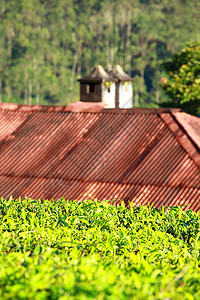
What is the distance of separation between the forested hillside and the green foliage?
210ft

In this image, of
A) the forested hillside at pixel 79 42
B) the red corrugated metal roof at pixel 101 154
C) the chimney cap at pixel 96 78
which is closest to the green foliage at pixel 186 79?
the chimney cap at pixel 96 78

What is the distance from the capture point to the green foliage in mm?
44281

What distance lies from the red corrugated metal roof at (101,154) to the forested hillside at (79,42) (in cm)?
9311

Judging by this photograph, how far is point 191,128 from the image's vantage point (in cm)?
1766

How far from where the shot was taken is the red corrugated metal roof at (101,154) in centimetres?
1560

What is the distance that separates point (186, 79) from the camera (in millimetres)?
44625

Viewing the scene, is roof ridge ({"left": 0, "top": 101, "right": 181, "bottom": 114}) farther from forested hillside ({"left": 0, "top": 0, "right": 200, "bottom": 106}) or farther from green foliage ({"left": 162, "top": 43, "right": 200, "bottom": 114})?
forested hillside ({"left": 0, "top": 0, "right": 200, "bottom": 106})

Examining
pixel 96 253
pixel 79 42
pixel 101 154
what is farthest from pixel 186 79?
pixel 79 42

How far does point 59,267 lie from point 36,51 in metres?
115

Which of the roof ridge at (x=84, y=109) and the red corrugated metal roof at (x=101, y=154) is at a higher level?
the roof ridge at (x=84, y=109)

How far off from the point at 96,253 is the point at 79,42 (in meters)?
122

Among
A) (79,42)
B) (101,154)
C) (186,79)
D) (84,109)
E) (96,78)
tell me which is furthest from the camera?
(79,42)

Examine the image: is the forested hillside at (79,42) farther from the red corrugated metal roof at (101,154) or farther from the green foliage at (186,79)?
the red corrugated metal roof at (101,154)

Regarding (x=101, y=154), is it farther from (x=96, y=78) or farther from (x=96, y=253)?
(x=96, y=78)
